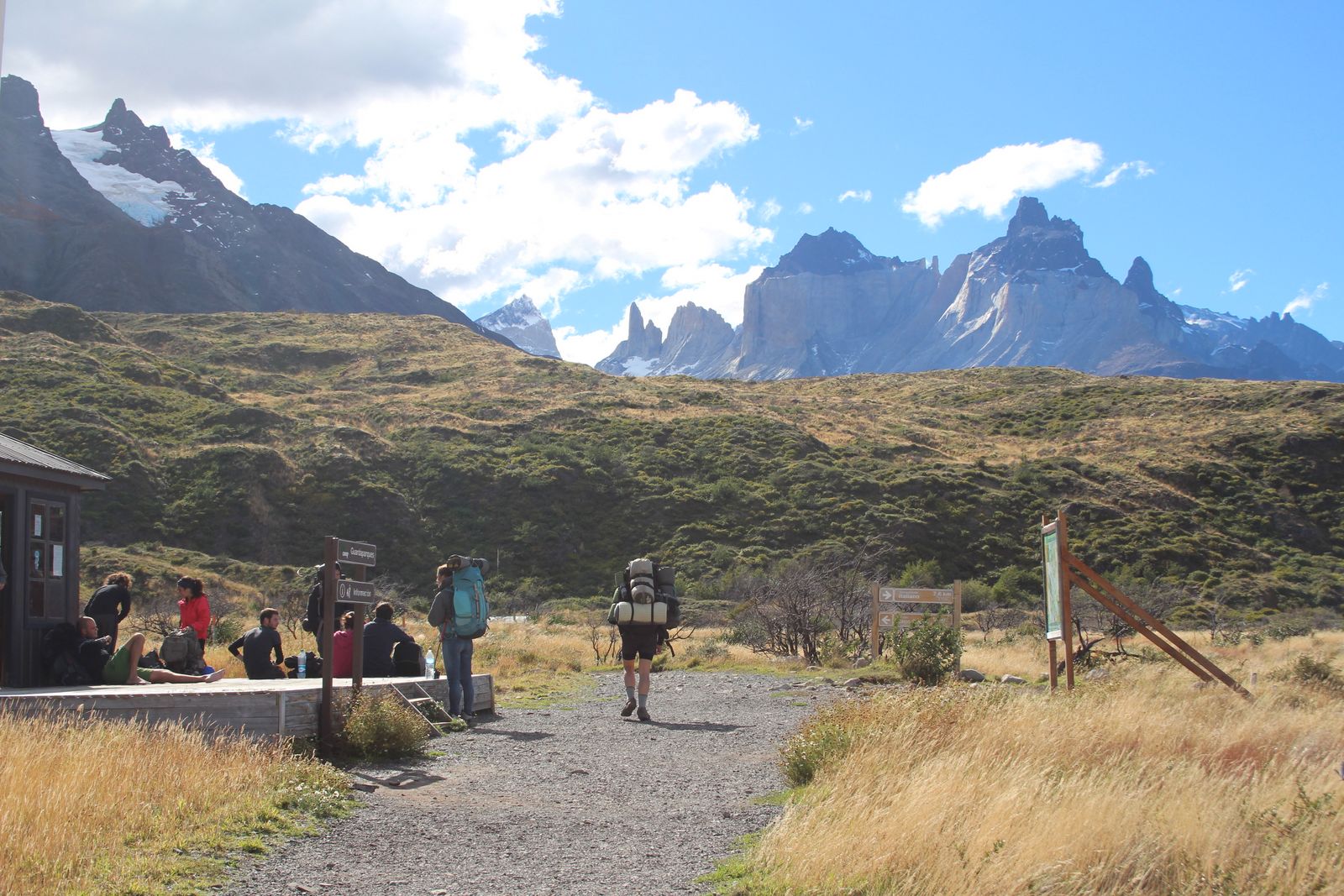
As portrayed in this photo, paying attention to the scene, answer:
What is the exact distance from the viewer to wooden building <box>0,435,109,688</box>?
416 inches

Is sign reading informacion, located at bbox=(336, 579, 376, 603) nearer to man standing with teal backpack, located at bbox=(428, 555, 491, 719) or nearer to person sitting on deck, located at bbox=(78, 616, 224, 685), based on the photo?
man standing with teal backpack, located at bbox=(428, 555, 491, 719)

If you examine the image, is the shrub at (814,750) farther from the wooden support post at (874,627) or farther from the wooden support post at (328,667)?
the wooden support post at (874,627)

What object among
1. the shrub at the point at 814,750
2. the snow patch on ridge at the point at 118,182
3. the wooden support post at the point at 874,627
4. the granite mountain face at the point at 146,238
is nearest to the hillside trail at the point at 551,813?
the shrub at the point at 814,750

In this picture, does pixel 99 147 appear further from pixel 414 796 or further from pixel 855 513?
pixel 414 796

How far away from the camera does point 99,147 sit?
500 feet

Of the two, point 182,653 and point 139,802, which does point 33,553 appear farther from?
point 139,802

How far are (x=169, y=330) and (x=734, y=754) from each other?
65.4 m

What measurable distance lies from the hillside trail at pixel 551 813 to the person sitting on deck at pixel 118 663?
8.53 feet

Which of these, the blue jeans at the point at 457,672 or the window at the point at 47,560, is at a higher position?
the window at the point at 47,560

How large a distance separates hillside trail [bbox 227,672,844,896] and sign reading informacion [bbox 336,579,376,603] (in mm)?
1270

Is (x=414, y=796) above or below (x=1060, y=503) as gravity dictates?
below

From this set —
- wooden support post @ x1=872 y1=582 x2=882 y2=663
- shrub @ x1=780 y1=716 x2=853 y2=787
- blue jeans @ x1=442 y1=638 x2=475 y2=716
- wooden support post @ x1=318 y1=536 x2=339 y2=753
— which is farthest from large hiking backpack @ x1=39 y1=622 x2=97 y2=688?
wooden support post @ x1=872 y1=582 x2=882 y2=663

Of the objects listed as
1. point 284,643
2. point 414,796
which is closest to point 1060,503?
point 284,643

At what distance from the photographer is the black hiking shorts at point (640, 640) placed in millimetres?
11250
